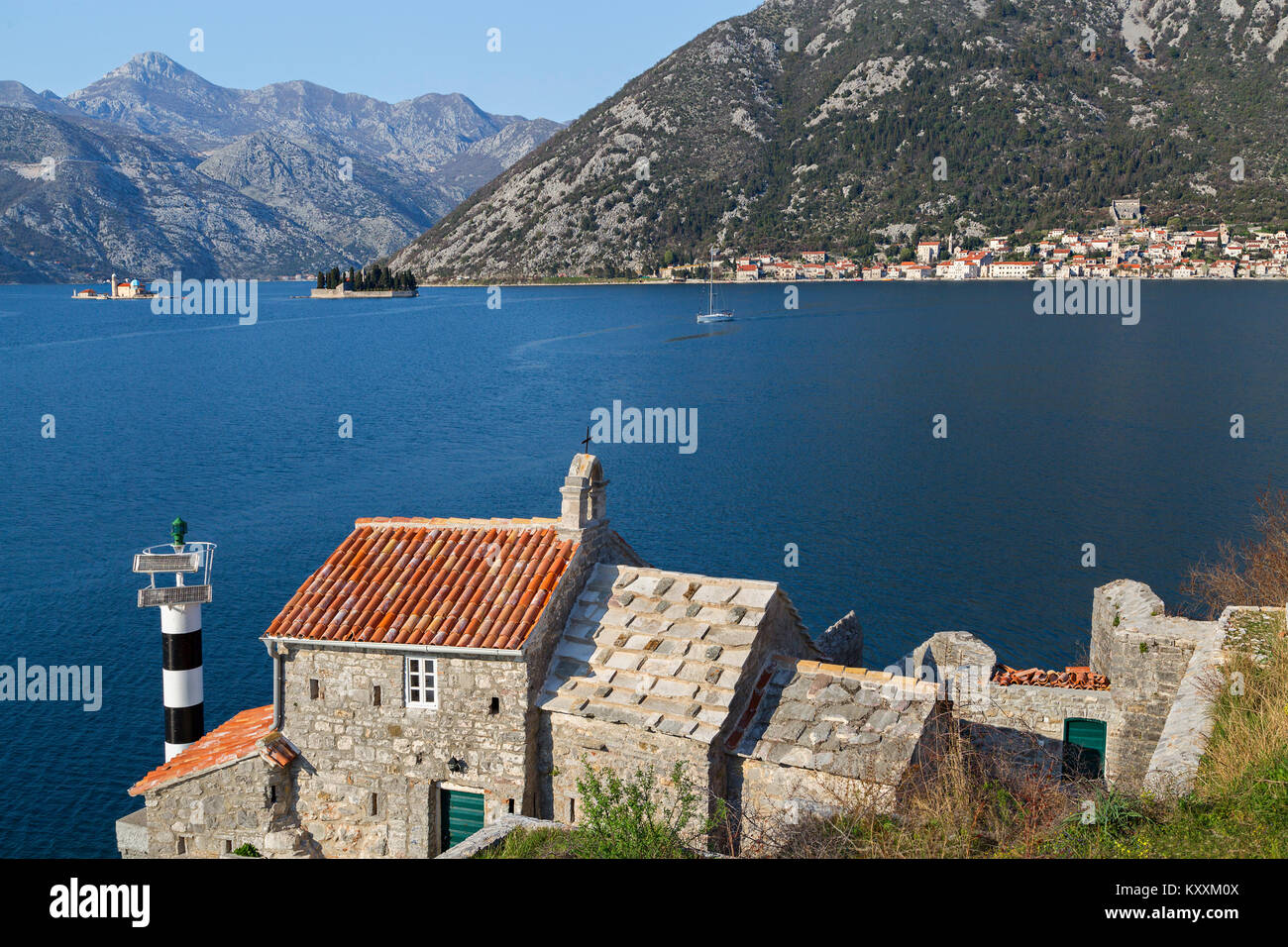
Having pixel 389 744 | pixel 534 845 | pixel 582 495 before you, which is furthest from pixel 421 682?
pixel 534 845

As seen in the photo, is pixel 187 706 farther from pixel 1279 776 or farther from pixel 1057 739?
pixel 1279 776

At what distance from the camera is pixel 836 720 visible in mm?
14555

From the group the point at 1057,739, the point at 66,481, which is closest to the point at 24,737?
the point at 1057,739

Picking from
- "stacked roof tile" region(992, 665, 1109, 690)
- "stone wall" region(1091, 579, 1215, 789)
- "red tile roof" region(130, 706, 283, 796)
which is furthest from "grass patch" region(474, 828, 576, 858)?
"stone wall" region(1091, 579, 1215, 789)

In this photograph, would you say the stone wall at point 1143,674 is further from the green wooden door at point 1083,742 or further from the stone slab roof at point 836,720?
the stone slab roof at point 836,720

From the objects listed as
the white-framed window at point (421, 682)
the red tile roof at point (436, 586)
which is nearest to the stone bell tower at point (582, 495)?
the red tile roof at point (436, 586)

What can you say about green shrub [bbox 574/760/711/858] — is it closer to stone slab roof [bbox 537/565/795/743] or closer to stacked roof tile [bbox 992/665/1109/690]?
stone slab roof [bbox 537/565/795/743]

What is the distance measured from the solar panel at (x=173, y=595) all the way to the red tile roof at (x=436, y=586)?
5.06 m

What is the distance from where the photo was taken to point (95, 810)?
22891 mm

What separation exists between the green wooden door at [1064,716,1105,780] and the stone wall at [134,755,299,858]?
13645mm

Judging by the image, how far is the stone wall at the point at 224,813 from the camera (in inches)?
649

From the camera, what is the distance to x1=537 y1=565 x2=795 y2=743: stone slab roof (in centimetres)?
1471

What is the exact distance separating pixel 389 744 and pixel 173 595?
757 centimetres

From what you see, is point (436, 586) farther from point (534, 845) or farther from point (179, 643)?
point (179, 643)
